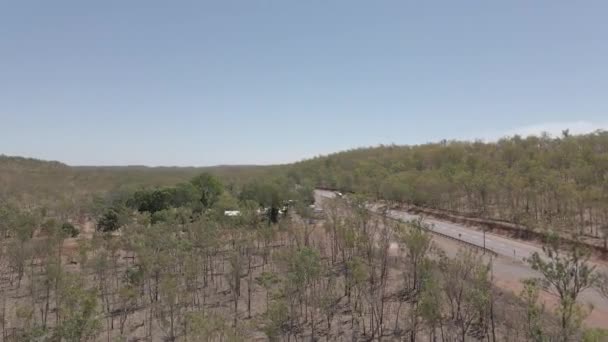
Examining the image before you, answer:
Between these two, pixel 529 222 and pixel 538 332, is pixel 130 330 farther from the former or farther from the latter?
pixel 529 222

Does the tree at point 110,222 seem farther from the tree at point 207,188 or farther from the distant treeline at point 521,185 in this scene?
the distant treeline at point 521,185

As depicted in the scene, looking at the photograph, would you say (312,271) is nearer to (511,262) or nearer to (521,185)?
(511,262)

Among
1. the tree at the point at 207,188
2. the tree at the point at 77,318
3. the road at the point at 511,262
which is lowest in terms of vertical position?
the road at the point at 511,262

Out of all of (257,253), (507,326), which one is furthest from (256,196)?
(507,326)

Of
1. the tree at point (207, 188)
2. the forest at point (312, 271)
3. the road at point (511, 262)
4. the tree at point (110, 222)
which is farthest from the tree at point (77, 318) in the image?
the tree at point (207, 188)

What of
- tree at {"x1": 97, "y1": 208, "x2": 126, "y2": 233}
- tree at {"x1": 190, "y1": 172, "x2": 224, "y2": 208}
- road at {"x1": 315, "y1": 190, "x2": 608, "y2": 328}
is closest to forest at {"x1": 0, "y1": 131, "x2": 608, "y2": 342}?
tree at {"x1": 97, "y1": 208, "x2": 126, "y2": 233}

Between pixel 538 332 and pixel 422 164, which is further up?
pixel 422 164

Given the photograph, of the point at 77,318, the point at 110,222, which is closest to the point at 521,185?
the point at 77,318
